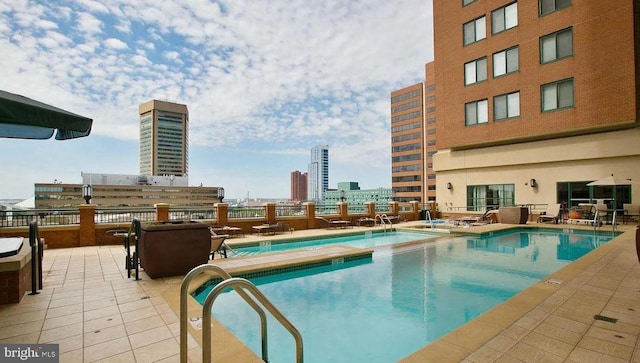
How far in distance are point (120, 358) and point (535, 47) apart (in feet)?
65.6

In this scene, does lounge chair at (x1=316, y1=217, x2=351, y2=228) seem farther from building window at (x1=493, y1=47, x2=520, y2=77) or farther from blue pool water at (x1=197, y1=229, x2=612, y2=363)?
building window at (x1=493, y1=47, x2=520, y2=77)

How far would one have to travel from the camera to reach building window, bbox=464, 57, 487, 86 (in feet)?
59.1

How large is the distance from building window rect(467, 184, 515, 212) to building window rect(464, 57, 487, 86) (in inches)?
245

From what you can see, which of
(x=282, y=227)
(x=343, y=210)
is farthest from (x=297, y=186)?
(x=282, y=227)

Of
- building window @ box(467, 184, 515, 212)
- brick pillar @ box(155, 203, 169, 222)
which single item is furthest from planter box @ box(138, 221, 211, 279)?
building window @ box(467, 184, 515, 212)

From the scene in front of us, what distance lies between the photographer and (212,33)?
11.6 m

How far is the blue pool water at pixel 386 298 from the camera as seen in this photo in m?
4.07

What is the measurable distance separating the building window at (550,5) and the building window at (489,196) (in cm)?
886

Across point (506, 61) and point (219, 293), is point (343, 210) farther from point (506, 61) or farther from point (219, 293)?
point (219, 293)

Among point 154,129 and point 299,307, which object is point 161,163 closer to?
point 154,129

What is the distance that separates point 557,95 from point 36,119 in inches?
747

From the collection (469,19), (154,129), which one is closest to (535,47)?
(469,19)

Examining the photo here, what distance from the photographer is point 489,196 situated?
60.9 ft

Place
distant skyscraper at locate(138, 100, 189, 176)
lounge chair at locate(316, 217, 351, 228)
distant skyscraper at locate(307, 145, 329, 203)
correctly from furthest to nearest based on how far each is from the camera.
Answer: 1. distant skyscraper at locate(307, 145, 329, 203)
2. distant skyscraper at locate(138, 100, 189, 176)
3. lounge chair at locate(316, 217, 351, 228)
